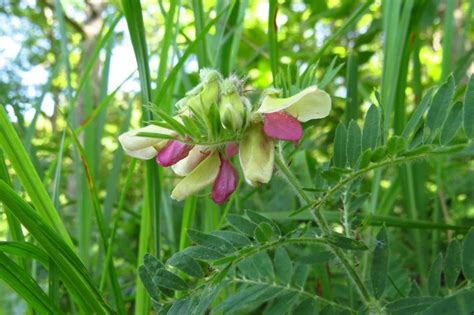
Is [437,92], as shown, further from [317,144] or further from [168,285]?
[317,144]

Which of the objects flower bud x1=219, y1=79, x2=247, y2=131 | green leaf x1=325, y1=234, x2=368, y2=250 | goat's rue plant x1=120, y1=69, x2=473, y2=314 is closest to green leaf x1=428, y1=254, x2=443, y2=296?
goat's rue plant x1=120, y1=69, x2=473, y2=314

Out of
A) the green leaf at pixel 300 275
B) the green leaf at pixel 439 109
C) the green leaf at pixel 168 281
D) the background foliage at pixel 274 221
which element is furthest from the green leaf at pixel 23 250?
the green leaf at pixel 439 109

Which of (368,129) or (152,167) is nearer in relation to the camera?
(368,129)

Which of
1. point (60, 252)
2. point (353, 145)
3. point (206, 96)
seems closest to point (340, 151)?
point (353, 145)

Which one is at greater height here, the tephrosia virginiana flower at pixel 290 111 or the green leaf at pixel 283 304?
the tephrosia virginiana flower at pixel 290 111

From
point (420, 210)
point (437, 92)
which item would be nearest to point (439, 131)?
point (437, 92)

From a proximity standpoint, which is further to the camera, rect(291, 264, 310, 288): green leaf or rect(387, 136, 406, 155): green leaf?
rect(291, 264, 310, 288): green leaf

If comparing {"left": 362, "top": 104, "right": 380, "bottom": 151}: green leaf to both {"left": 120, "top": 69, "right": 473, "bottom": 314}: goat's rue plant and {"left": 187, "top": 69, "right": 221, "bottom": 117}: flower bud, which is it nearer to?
{"left": 120, "top": 69, "right": 473, "bottom": 314}: goat's rue plant

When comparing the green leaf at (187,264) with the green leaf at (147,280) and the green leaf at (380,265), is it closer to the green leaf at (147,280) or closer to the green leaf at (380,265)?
the green leaf at (147,280)
